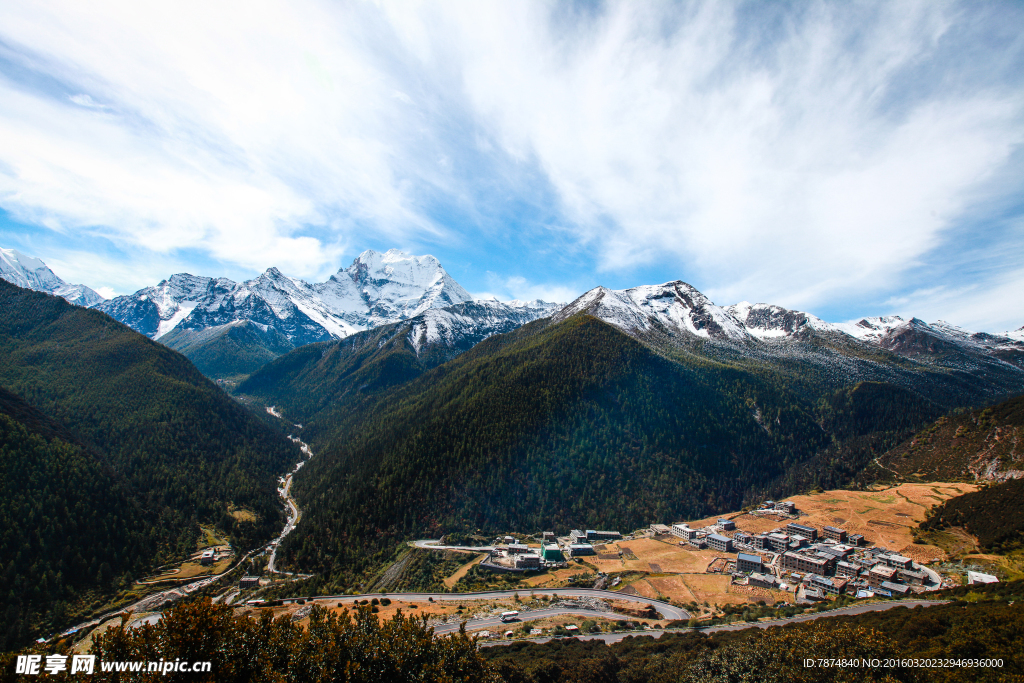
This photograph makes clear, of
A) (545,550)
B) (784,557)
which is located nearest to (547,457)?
(545,550)

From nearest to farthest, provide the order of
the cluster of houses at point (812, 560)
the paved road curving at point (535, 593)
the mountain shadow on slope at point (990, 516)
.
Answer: the cluster of houses at point (812, 560), the paved road curving at point (535, 593), the mountain shadow on slope at point (990, 516)

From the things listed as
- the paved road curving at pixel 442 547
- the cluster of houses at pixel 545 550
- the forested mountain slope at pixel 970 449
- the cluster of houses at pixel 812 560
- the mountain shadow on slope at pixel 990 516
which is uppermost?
the forested mountain slope at pixel 970 449

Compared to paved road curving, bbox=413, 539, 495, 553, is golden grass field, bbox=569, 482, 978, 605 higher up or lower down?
higher up

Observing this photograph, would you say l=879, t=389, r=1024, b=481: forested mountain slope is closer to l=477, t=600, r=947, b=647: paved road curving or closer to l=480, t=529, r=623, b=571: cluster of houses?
l=477, t=600, r=947, b=647: paved road curving

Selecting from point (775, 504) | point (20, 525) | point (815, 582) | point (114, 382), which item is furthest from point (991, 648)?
point (114, 382)

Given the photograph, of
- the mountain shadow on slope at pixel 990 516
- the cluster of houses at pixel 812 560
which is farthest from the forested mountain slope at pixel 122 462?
the mountain shadow on slope at pixel 990 516

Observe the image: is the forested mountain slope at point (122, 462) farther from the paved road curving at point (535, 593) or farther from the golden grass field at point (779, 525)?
the golden grass field at point (779, 525)

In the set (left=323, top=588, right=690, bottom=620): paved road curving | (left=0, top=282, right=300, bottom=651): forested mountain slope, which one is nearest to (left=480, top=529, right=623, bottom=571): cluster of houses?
(left=323, top=588, right=690, bottom=620): paved road curving

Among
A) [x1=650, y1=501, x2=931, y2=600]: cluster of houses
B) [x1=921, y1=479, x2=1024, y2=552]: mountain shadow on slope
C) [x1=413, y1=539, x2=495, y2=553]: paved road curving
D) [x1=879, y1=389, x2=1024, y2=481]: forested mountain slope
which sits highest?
[x1=879, y1=389, x2=1024, y2=481]: forested mountain slope

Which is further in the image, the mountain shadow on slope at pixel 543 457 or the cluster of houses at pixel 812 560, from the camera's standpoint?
the mountain shadow on slope at pixel 543 457

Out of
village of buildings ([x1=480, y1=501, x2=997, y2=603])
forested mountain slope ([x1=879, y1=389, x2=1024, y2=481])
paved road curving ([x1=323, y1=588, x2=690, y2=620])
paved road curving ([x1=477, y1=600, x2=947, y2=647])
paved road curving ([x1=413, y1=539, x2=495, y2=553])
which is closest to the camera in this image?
paved road curving ([x1=477, y1=600, x2=947, y2=647])
